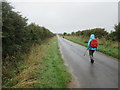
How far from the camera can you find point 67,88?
317cm

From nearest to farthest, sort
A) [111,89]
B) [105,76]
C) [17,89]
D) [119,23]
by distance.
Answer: [17,89] < [111,89] < [105,76] < [119,23]

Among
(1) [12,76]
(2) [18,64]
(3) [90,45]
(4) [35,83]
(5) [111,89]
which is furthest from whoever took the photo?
(3) [90,45]

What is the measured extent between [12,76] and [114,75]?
Result: 15.0 feet

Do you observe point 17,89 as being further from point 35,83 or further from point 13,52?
point 13,52

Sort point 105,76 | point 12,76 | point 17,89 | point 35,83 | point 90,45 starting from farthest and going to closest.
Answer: point 90,45 < point 105,76 < point 12,76 < point 35,83 < point 17,89

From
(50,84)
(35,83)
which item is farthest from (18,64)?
(50,84)

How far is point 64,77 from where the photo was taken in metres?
3.90

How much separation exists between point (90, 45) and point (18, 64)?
4.45m

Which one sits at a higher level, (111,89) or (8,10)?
(8,10)

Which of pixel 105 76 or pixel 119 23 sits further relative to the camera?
pixel 119 23

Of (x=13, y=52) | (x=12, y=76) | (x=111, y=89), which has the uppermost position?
(x=13, y=52)

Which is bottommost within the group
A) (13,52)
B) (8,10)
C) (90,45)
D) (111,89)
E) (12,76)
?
(111,89)

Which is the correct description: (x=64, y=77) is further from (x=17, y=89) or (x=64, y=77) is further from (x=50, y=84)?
(x=17, y=89)

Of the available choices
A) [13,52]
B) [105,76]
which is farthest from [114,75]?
[13,52]
